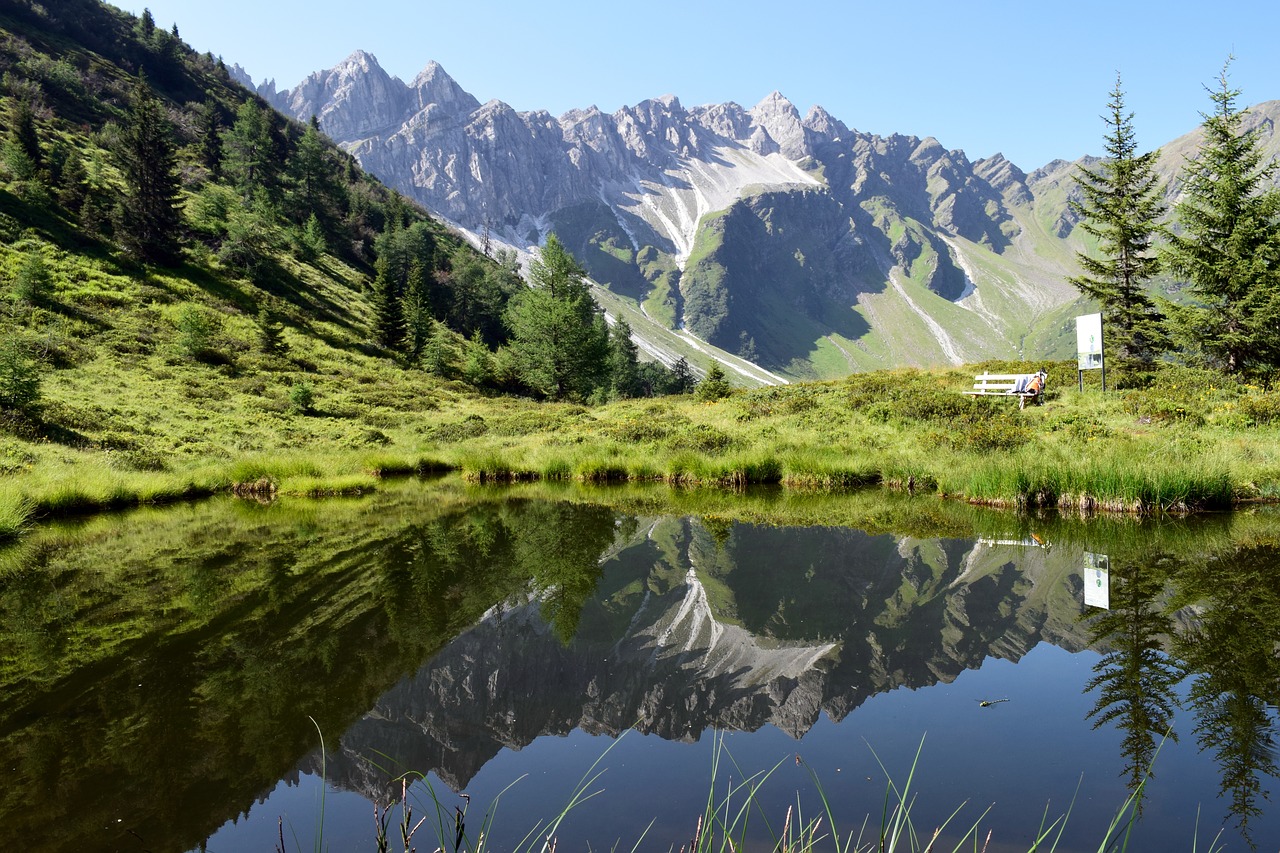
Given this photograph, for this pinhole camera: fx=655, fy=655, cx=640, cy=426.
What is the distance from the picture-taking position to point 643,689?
657cm

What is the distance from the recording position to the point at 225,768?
4.98m

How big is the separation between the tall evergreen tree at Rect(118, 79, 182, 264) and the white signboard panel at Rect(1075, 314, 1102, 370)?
65948 millimetres

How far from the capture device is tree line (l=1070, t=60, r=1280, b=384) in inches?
957

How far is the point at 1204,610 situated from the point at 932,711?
4501mm

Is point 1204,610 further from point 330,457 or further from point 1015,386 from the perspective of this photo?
point 330,457

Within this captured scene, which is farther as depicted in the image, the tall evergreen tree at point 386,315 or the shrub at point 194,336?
the tall evergreen tree at point 386,315

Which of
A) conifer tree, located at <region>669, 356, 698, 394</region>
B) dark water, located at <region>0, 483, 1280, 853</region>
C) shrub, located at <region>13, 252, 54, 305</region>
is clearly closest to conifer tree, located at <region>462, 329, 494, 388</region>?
shrub, located at <region>13, 252, 54, 305</region>

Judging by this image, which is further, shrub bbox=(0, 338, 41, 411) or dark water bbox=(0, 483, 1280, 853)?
shrub bbox=(0, 338, 41, 411)

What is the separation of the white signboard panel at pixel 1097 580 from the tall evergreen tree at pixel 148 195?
221 ft

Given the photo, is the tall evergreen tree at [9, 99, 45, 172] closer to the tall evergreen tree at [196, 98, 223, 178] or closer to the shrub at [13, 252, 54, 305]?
the tall evergreen tree at [196, 98, 223, 178]

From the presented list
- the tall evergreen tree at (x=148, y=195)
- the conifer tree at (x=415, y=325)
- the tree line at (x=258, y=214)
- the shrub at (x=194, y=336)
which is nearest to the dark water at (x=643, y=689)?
the tree line at (x=258, y=214)

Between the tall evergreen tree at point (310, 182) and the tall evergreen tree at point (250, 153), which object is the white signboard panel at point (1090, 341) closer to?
the tall evergreen tree at point (250, 153)

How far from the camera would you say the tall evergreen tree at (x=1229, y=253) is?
24000mm

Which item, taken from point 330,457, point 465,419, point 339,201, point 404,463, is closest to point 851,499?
point 404,463
